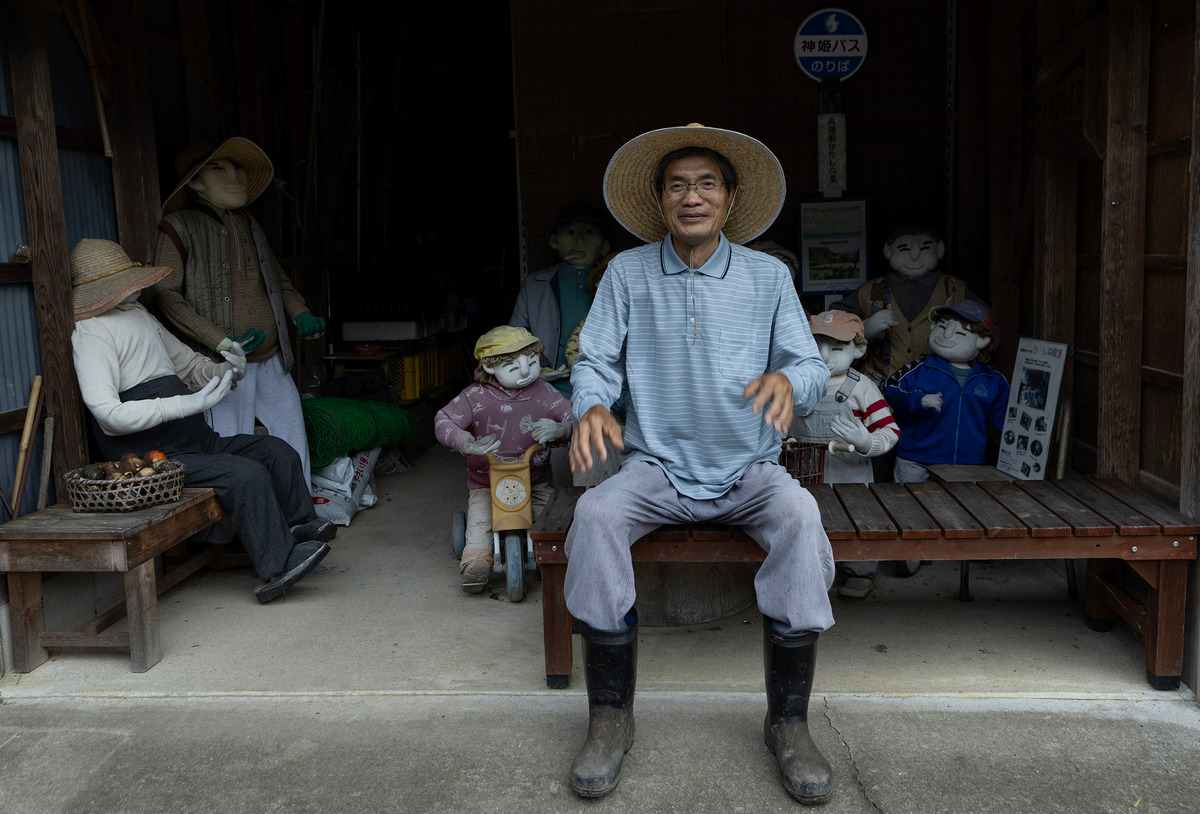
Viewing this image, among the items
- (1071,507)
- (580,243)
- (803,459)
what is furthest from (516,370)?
(1071,507)

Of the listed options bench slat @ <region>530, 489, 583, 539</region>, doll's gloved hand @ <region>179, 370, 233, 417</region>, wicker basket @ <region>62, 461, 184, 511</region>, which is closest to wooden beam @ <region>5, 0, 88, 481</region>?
wicker basket @ <region>62, 461, 184, 511</region>

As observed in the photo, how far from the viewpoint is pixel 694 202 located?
2.96 metres

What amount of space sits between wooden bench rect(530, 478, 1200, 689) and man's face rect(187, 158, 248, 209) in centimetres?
Answer: 249

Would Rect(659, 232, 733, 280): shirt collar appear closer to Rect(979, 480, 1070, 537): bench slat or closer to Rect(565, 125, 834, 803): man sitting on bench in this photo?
Rect(565, 125, 834, 803): man sitting on bench

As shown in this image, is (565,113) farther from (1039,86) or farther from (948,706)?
(948,706)

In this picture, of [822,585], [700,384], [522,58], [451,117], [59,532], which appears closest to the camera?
[822,585]

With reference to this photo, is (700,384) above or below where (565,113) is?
below

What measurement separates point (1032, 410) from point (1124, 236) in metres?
0.89

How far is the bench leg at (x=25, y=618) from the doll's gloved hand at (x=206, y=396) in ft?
2.56

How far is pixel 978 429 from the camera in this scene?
4398 mm

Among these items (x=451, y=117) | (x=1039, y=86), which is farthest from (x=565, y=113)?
(x=451, y=117)

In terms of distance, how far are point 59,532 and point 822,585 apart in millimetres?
2476

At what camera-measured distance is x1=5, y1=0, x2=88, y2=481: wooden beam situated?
11.6 ft

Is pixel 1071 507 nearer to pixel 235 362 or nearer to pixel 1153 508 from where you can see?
pixel 1153 508
